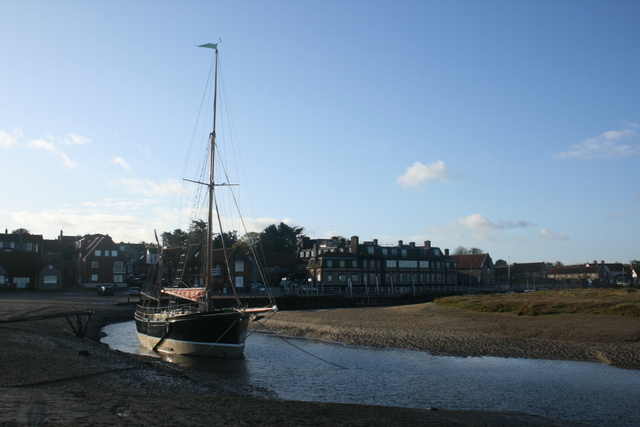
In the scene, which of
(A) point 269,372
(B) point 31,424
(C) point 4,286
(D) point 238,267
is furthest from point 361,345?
(C) point 4,286

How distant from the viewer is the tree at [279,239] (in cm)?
12419

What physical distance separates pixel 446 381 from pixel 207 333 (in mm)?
13554

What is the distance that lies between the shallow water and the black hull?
76cm

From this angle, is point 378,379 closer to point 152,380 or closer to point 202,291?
point 152,380

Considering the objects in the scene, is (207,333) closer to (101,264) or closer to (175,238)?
(101,264)

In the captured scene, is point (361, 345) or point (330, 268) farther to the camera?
point (330, 268)

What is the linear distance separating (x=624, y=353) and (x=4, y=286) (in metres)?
94.7

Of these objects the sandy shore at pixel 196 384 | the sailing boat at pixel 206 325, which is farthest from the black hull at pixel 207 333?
the sandy shore at pixel 196 384

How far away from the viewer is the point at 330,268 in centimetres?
9119

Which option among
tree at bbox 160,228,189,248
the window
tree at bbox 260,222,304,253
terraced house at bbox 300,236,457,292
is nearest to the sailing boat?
terraced house at bbox 300,236,457,292

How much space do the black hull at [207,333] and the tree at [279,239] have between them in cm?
9181

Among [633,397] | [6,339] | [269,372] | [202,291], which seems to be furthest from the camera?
[202,291]

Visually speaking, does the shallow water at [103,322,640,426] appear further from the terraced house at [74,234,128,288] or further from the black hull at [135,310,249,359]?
the terraced house at [74,234,128,288]

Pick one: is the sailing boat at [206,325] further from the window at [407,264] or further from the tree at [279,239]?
the tree at [279,239]
